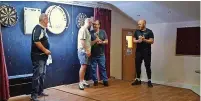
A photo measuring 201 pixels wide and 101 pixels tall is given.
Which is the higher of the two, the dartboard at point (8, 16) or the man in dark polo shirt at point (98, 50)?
the dartboard at point (8, 16)

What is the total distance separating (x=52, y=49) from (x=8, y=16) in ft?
3.31

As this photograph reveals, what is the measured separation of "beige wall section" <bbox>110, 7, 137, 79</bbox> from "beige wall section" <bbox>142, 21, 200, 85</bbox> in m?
0.57

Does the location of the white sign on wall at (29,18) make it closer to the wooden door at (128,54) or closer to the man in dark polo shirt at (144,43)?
the man in dark polo shirt at (144,43)

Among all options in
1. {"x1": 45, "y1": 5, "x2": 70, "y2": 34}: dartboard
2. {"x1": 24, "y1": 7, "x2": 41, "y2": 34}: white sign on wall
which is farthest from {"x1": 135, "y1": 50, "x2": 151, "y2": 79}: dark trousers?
{"x1": 24, "y1": 7, "x2": 41, "y2": 34}: white sign on wall

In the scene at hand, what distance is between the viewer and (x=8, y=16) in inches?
144

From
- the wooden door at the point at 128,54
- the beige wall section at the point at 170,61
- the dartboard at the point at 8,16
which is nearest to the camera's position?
the dartboard at the point at 8,16

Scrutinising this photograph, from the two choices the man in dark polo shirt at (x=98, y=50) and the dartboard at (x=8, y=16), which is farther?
the man in dark polo shirt at (x=98, y=50)

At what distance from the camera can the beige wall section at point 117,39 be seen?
5.39m

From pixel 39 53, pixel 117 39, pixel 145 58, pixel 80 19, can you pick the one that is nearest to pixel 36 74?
pixel 39 53

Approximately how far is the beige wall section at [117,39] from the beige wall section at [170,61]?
1.88 ft

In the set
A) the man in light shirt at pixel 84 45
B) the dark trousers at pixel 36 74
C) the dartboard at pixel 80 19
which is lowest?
the dark trousers at pixel 36 74

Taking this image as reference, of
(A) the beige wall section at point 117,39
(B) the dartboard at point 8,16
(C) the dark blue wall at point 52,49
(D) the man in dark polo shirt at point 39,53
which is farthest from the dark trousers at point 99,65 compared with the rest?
(B) the dartboard at point 8,16

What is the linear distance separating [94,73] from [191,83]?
2.11 m

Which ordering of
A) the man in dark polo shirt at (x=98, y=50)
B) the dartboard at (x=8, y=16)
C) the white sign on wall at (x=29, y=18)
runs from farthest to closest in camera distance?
the man in dark polo shirt at (x=98, y=50), the white sign on wall at (x=29, y=18), the dartboard at (x=8, y=16)
